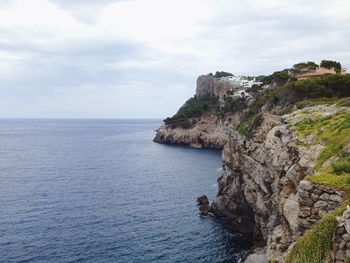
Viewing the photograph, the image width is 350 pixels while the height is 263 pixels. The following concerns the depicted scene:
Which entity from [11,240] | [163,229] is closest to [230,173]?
[163,229]

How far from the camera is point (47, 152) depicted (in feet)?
443

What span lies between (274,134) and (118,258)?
71.0ft

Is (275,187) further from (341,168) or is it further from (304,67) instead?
(304,67)

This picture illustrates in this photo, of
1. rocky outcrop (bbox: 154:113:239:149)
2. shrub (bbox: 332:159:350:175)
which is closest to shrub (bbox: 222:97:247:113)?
rocky outcrop (bbox: 154:113:239:149)

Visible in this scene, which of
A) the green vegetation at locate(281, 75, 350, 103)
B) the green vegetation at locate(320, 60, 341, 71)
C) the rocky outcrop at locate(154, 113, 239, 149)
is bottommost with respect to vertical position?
the rocky outcrop at locate(154, 113, 239, 149)

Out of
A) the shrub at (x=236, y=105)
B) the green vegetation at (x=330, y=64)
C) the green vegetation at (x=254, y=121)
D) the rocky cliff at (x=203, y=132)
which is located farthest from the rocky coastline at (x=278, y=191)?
the rocky cliff at (x=203, y=132)

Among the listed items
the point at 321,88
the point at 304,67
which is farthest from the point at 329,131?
the point at 304,67

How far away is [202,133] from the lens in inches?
6058

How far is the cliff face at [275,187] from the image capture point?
1784 centimetres

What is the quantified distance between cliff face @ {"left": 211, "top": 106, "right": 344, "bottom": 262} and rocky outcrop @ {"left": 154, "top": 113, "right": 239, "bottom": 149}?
253 ft

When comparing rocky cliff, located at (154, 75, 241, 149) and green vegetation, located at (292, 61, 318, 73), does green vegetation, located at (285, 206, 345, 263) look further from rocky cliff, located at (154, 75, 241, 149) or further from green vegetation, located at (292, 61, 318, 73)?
rocky cliff, located at (154, 75, 241, 149)

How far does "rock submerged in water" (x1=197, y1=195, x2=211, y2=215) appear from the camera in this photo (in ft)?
202

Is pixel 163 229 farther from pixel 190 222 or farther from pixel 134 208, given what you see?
pixel 134 208

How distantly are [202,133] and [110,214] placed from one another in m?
96.9
